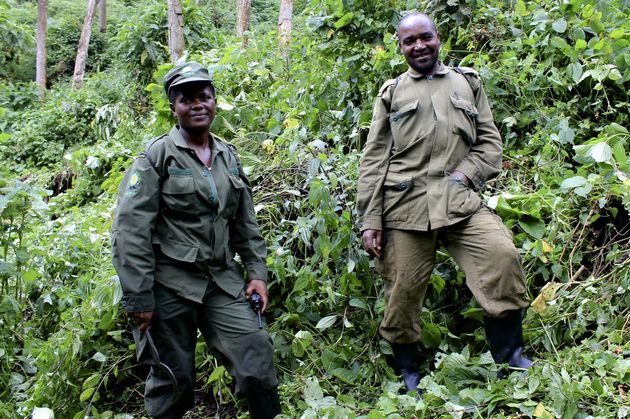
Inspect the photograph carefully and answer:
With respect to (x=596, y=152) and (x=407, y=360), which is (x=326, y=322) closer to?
(x=407, y=360)

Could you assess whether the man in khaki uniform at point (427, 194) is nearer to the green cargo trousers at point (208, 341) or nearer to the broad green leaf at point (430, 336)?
the broad green leaf at point (430, 336)

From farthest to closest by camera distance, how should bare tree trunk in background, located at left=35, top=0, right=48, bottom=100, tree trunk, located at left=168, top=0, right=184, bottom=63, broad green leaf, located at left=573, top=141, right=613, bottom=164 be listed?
bare tree trunk in background, located at left=35, top=0, right=48, bottom=100, tree trunk, located at left=168, top=0, right=184, bottom=63, broad green leaf, located at left=573, top=141, right=613, bottom=164

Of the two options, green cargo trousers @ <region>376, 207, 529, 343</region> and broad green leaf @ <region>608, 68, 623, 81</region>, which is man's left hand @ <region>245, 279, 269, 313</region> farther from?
broad green leaf @ <region>608, 68, 623, 81</region>

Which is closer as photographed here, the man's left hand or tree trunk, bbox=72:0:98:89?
the man's left hand

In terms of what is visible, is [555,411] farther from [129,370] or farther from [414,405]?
[129,370]

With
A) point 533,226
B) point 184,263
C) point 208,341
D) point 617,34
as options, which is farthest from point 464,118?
point 617,34

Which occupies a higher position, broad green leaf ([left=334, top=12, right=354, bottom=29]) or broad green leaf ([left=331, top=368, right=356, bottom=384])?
broad green leaf ([left=334, top=12, right=354, bottom=29])

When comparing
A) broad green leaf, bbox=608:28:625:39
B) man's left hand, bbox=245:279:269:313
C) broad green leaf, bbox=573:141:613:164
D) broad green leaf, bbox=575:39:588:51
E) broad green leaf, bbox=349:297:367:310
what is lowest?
broad green leaf, bbox=349:297:367:310

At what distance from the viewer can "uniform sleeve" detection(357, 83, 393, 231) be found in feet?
11.1

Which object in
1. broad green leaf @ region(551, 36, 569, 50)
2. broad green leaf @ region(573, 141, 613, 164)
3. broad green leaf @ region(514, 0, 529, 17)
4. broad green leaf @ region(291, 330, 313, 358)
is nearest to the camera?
broad green leaf @ region(573, 141, 613, 164)

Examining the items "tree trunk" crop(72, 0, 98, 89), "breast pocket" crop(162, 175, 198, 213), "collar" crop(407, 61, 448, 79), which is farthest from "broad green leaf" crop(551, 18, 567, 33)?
"tree trunk" crop(72, 0, 98, 89)

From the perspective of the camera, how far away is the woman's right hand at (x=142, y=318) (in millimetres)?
2938

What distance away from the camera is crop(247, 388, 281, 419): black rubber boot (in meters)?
3.07

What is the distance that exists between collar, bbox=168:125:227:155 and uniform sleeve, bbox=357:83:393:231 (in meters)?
0.79
